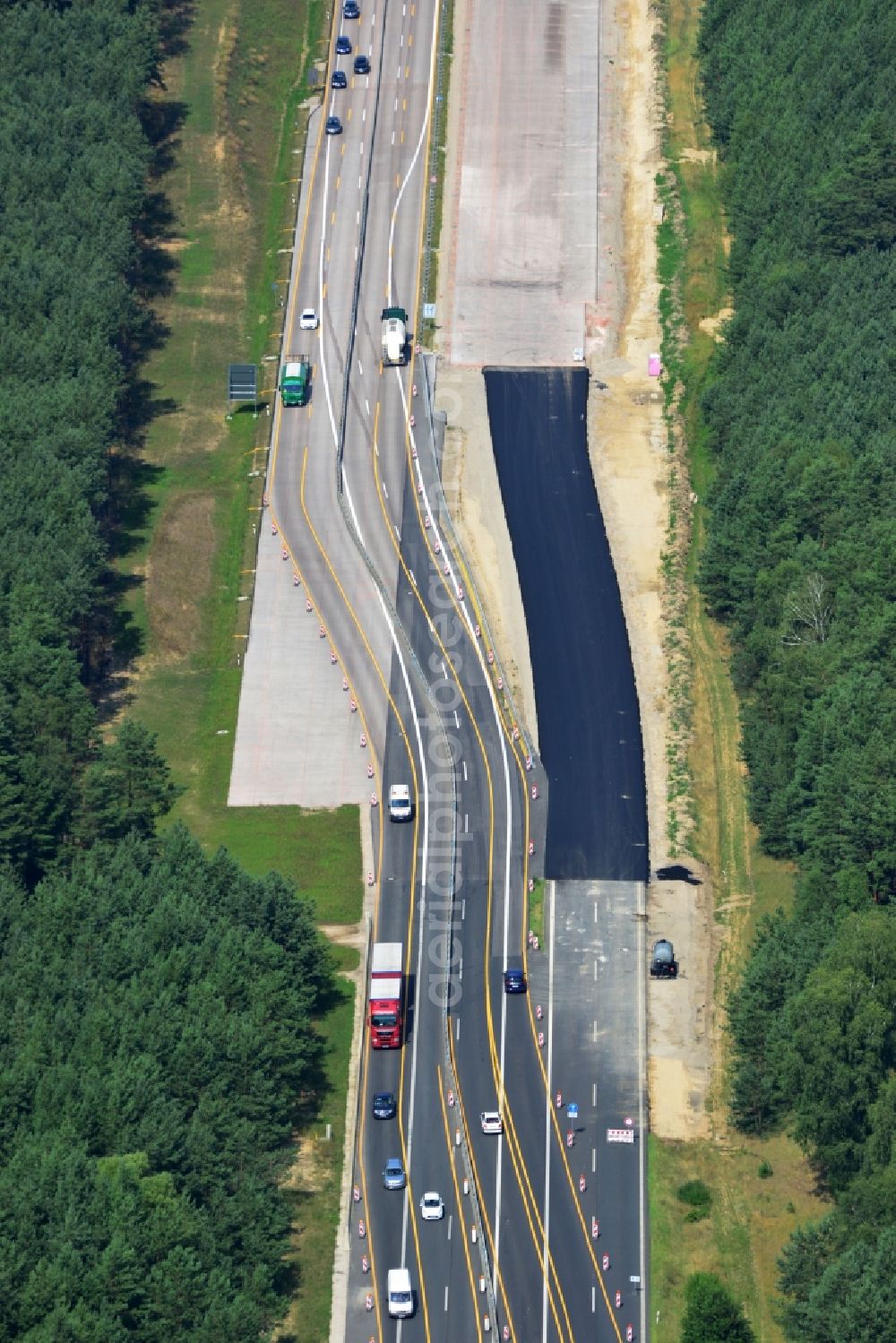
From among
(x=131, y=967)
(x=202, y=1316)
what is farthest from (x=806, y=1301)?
(x=131, y=967)

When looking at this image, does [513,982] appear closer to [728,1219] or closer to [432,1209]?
[432,1209]

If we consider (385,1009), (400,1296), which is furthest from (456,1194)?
(385,1009)

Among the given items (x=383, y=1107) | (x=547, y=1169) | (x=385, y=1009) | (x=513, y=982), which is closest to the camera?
(x=547, y=1169)

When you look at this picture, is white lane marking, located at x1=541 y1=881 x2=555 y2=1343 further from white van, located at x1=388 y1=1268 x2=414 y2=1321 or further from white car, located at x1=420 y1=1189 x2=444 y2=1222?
white van, located at x1=388 y1=1268 x2=414 y2=1321

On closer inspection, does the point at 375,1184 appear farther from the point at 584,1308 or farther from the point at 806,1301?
the point at 806,1301

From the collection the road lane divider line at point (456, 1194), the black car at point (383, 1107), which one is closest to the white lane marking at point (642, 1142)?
the road lane divider line at point (456, 1194)

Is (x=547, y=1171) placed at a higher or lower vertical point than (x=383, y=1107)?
lower
